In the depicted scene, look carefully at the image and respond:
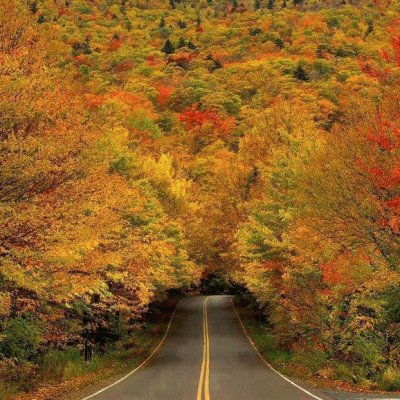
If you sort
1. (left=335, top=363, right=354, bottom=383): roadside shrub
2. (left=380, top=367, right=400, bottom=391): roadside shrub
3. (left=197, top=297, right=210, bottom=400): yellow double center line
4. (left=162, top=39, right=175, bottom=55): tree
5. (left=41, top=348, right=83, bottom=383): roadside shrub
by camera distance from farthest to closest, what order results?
(left=162, top=39, right=175, bottom=55): tree < (left=41, top=348, right=83, bottom=383): roadside shrub < (left=335, top=363, right=354, bottom=383): roadside shrub < (left=380, top=367, right=400, bottom=391): roadside shrub < (left=197, top=297, right=210, bottom=400): yellow double center line

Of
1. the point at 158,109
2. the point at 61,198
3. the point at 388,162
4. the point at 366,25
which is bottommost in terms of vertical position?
the point at 61,198

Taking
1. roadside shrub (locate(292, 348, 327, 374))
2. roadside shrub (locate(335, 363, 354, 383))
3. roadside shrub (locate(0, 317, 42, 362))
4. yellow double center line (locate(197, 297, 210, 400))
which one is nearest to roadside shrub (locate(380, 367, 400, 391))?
roadside shrub (locate(335, 363, 354, 383))

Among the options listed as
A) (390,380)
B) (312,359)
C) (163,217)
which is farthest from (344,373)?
(163,217)

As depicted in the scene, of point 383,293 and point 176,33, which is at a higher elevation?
point 176,33

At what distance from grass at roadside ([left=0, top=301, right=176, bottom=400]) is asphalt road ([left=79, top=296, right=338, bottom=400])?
98cm

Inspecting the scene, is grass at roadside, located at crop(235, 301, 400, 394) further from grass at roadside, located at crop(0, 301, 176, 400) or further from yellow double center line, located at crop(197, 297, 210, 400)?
grass at roadside, located at crop(0, 301, 176, 400)

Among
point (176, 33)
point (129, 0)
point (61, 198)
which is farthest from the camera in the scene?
point (129, 0)

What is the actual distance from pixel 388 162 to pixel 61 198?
33.3ft

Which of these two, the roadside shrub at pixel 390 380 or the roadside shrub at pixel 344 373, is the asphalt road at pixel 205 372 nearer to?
the roadside shrub at pixel 344 373

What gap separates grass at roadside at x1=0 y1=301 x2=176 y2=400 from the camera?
1700cm

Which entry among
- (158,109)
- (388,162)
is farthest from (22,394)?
(158,109)

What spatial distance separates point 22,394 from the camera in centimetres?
1683

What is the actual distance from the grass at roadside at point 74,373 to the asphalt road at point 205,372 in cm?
98

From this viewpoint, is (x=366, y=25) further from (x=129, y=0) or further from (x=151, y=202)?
(x=151, y=202)
